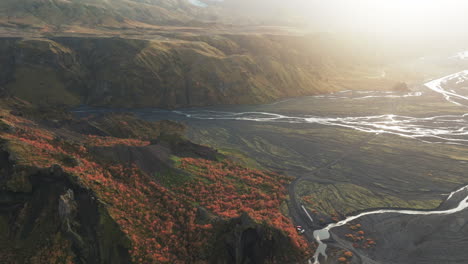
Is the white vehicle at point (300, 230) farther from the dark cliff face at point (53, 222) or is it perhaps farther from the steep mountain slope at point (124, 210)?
the dark cliff face at point (53, 222)

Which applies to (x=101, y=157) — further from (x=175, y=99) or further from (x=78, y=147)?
(x=175, y=99)

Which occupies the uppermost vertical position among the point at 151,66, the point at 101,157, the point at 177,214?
the point at 151,66

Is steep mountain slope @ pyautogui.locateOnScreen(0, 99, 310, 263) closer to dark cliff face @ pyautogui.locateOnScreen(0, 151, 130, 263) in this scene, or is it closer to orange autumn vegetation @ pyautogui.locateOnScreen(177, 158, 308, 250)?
dark cliff face @ pyautogui.locateOnScreen(0, 151, 130, 263)

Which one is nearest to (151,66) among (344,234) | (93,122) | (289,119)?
(93,122)

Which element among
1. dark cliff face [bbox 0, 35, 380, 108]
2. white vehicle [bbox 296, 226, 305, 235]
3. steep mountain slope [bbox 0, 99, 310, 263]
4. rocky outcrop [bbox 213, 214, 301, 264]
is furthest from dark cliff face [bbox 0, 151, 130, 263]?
dark cliff face [bbox 0, 35, 380, 108]

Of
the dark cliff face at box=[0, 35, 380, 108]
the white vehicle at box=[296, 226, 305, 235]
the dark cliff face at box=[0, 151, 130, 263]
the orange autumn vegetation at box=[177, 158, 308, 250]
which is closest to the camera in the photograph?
the dark cliff face at box=[0, 151, 130, 263]

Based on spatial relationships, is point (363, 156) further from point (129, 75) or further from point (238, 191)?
point (129, 75)

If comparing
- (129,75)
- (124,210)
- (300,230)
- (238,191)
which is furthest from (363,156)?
(129,75)
